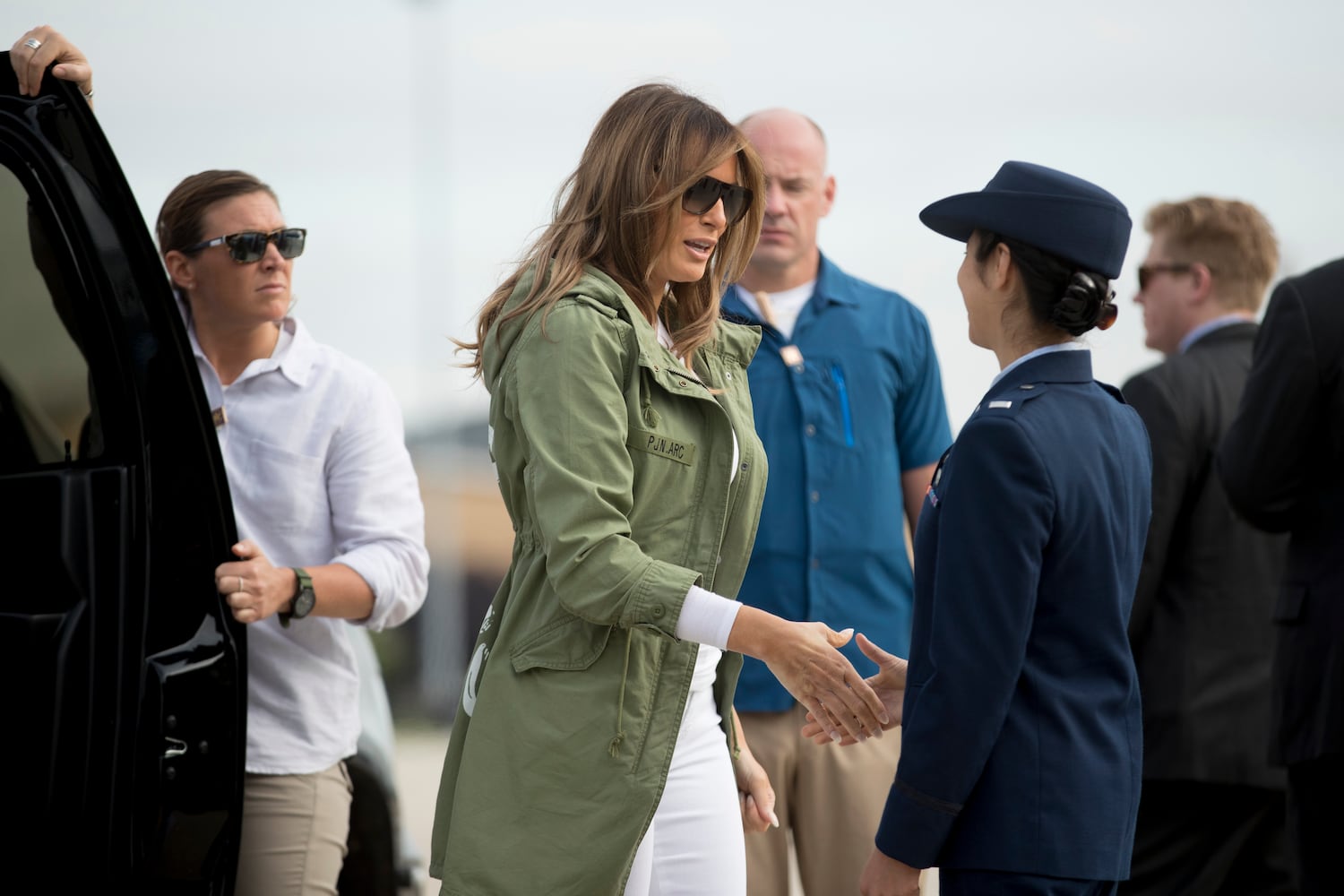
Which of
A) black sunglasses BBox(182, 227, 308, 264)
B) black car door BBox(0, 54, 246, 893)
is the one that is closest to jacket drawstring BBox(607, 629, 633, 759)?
black car door BBox(0, 54, 246, 893)

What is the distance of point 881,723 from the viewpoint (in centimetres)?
216

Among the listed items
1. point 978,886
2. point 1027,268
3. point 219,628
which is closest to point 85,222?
point 219,628

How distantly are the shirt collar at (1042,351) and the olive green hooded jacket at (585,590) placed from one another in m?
0.40

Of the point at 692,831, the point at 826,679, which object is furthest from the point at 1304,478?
the point at 692,831

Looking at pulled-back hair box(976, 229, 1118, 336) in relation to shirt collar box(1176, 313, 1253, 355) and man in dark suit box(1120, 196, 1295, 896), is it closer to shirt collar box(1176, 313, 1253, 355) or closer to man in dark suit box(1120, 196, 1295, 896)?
man in dark suit box(1120, 196, 1295, 896)

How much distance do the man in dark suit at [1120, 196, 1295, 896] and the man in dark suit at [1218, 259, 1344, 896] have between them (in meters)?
0.56

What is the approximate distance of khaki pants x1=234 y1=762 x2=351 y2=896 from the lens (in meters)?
2.65

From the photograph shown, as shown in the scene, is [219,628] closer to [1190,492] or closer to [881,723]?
[881,723]

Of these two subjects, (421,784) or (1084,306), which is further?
(421,784)

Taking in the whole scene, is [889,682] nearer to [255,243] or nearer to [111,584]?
[111,584]

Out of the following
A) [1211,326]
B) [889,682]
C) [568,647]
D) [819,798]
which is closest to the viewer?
[568,647]

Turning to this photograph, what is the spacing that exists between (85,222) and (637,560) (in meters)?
0.99

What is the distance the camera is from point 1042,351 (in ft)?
6.96

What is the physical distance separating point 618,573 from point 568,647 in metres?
0.17
